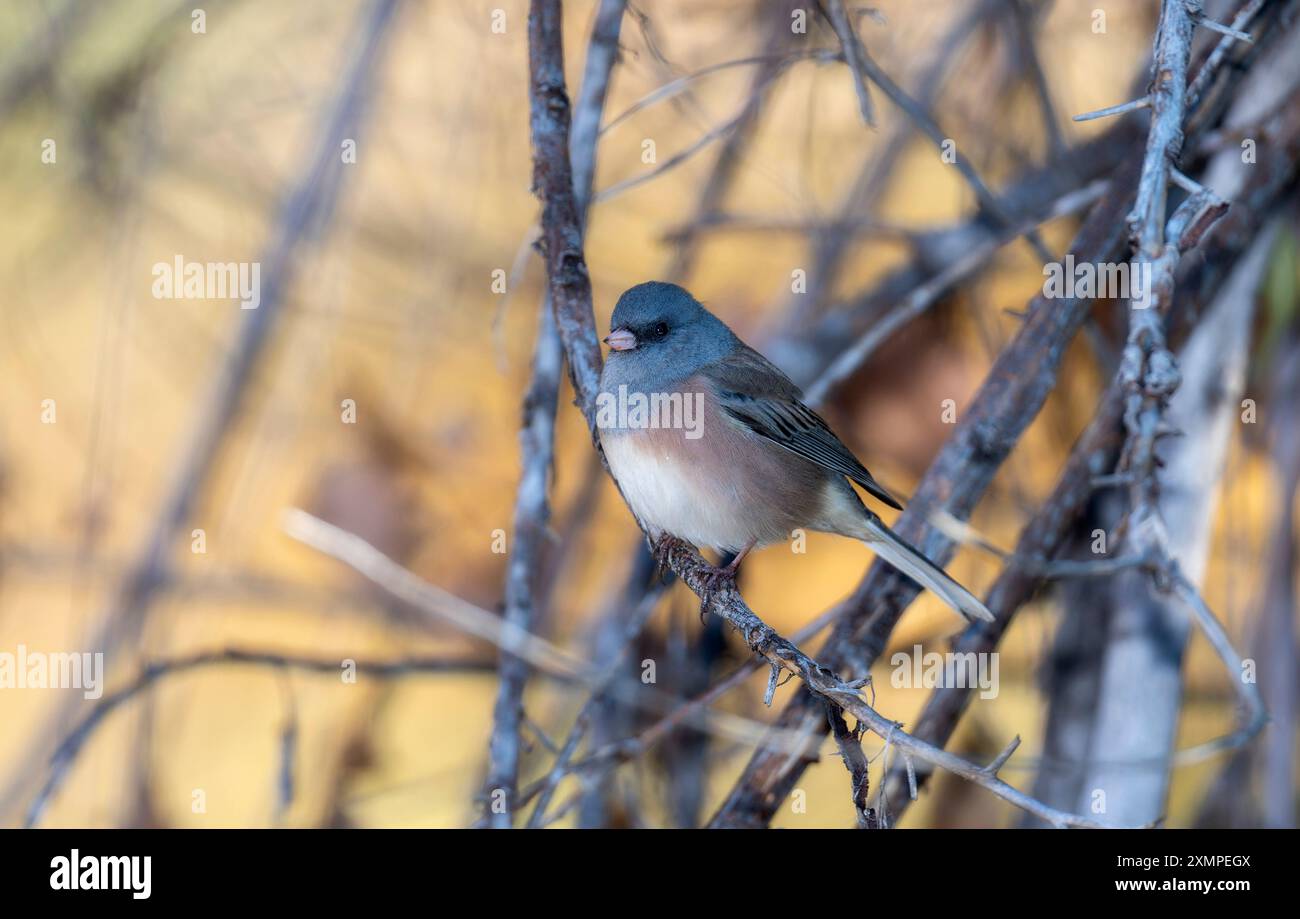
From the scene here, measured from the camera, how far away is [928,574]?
2357 mm

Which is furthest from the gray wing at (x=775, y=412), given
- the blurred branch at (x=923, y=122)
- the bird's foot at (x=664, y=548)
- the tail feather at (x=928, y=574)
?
the blurred branch at (x=923, y=122)

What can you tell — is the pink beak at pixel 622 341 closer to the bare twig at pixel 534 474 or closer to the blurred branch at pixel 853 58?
the bare twig at pixel 534 474

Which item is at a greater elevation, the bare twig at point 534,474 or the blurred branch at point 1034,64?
the blurred branch at point 1034,64

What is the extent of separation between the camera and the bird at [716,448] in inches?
95.5

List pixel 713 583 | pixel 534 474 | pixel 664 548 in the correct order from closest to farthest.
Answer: pixel 713 583 → pixel 534 474 → pixel 664 548

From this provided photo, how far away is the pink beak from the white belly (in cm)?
23

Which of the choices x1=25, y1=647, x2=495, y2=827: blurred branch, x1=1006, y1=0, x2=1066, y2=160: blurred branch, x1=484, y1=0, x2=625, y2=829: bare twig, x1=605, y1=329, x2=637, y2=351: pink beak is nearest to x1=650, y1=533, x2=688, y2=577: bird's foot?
x1=484, y1=0, x2=625, y2=829: bare twig

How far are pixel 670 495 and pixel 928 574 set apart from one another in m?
0.57

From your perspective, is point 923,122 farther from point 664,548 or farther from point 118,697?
point 118,697

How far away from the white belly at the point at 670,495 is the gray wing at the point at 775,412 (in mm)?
224

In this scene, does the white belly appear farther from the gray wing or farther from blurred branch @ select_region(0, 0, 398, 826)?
blurred branch @ select_region(0, 0, 398, 826)

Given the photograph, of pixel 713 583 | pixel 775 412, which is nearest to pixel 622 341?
pixel 775 412

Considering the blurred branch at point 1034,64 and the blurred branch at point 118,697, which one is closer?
the blurred branch at point 118,697

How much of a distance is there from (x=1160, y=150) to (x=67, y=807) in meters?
3.26
